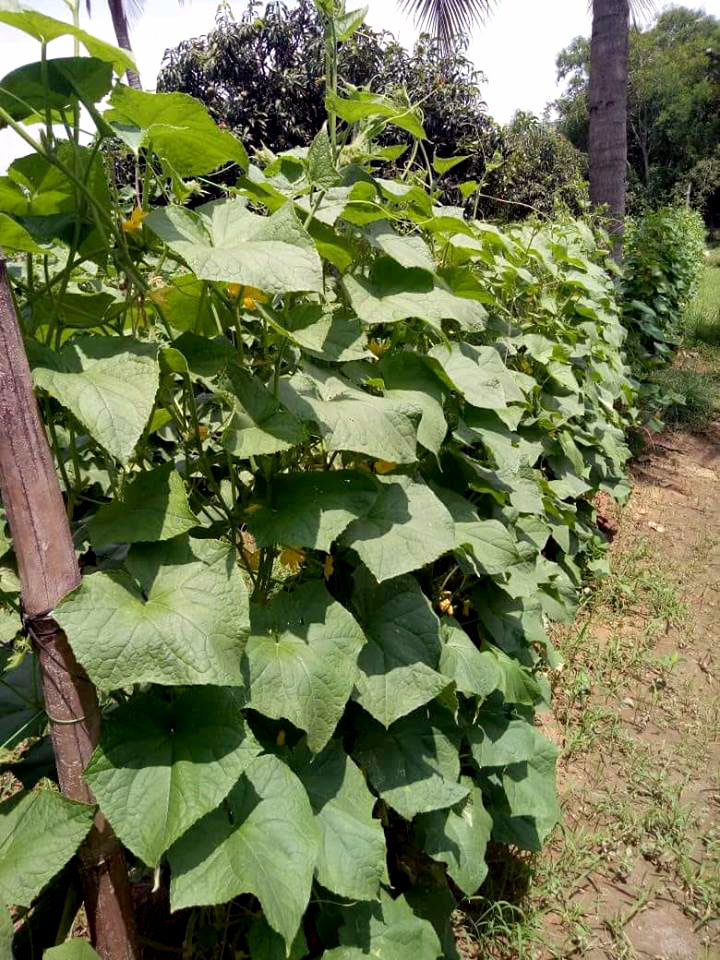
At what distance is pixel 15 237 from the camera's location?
2.83ft

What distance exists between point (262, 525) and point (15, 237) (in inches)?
18.9

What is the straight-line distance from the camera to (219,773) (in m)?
0.94

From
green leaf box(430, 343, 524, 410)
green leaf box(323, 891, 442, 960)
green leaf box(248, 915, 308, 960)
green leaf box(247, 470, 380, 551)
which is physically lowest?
green leaf box(323, 891, 442, 960)

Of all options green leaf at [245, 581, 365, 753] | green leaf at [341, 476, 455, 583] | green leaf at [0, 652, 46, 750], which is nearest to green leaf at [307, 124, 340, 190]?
green leaf at [341, 476, 455, 583]

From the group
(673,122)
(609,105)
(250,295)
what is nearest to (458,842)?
(250,295)

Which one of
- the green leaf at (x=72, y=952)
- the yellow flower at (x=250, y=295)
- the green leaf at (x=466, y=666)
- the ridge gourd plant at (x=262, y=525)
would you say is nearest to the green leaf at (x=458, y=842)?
the ridge gourd plant at (x=262, y=525)

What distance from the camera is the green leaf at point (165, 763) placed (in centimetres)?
90

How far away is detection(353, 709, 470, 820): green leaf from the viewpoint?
1388mm

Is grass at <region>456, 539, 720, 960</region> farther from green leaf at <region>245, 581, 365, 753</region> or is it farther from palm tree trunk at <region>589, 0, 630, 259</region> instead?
palm tree trunk at <region>589, 0, 630, 259</region>

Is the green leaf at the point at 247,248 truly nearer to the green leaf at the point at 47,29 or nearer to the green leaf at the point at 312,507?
the green leaf at the point at 47,29

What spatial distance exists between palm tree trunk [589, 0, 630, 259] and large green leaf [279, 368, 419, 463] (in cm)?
492

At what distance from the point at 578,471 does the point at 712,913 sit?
157 cm

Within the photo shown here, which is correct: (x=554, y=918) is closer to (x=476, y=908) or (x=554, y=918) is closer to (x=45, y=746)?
(x=476, y=908)

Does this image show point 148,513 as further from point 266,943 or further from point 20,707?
point 266,943
